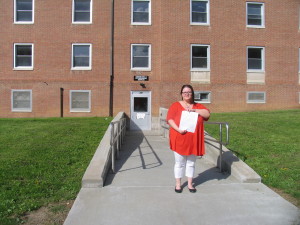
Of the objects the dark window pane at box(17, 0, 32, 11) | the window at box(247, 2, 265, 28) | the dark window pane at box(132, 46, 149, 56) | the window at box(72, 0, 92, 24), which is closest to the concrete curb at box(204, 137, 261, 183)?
the dark window pane at box(132, 46, 149, 56)

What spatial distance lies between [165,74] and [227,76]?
12.6 feet

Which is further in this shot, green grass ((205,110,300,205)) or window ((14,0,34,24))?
window ((14,0,34,24))

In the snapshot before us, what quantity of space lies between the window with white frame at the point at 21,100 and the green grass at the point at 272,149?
466 inches

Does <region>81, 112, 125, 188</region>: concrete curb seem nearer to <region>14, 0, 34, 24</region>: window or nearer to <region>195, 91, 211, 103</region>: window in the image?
<region>195, 91, 211, 103</region>: window

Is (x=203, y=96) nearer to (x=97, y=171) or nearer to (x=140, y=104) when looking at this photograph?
(x=140, y=104)

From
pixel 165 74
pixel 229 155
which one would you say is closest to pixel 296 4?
pixel 165 74

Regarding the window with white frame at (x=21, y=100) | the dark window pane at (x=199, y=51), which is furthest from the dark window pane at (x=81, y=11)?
the dark window pane at (x=199, y=51)

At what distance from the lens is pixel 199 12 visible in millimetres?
18188

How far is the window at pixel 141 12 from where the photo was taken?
18203 millimetres

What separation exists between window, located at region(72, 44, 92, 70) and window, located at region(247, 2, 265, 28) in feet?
33.0

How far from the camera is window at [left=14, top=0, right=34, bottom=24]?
1803 cm

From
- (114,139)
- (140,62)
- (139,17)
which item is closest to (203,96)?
(140,62)

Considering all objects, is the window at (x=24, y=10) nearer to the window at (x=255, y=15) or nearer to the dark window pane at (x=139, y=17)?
the dark window pane at (x=139, y=17)

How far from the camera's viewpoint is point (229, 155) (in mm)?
6363
